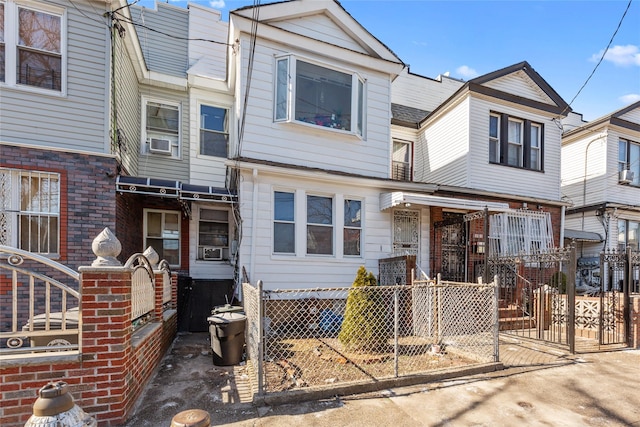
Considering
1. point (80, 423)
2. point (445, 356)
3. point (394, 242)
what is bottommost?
point (445, 356)

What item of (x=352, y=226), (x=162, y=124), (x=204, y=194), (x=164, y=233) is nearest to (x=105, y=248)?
(x=204, y=194)

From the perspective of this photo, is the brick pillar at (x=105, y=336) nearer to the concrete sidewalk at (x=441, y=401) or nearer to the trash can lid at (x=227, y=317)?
the concrete sidewalk at (x=441, y=401)

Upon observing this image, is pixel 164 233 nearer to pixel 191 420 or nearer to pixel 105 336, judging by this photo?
pixel 105 336

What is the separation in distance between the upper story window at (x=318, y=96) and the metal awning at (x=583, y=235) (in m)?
8.64

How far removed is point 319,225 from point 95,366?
5.14 m

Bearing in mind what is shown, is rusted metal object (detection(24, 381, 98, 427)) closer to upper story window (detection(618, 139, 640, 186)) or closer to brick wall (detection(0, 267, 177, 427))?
brick wall (detection(0, 267, 177, 427))

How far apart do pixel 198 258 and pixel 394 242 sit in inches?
203

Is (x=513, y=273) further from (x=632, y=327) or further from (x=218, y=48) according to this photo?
(x=218, y=48)

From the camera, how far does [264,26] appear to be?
23.7 feet

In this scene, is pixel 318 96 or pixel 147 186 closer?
pixel 147 186

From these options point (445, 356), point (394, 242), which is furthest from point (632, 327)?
point (394, 242)

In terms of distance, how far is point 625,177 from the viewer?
1170 cm

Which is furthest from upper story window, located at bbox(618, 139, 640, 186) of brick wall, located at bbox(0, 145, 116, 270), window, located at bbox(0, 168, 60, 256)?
window, located at bbox(0, 168, 60, 256)

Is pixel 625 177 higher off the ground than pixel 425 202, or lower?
higher
